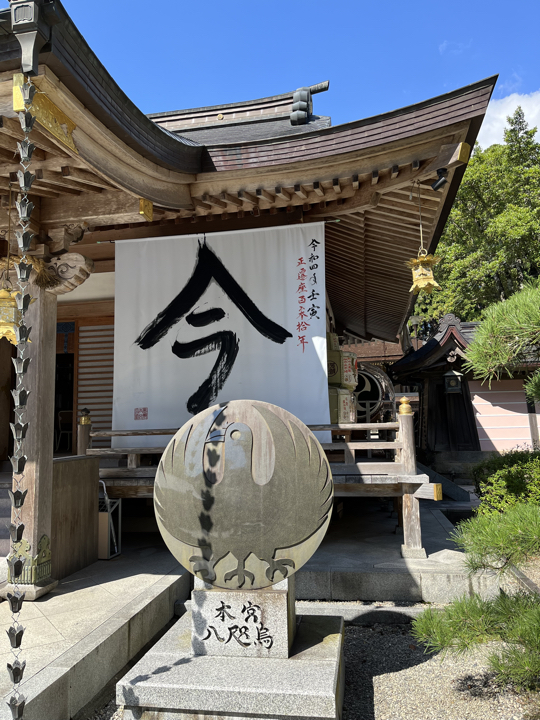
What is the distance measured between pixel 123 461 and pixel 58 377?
172 inches

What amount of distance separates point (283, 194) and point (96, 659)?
5.05 meters

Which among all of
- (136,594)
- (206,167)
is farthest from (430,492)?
(206,167)

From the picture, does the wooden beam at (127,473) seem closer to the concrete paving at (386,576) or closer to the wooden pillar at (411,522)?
the concrete paving at (386,576)

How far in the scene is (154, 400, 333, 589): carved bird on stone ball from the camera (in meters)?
3.37

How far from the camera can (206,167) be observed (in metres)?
5.89

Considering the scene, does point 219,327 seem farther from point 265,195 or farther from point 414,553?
point 414,553

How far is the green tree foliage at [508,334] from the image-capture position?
9.60ft

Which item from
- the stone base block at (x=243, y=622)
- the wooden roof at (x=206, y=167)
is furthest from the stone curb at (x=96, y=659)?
the wooden roof at (x=206, y=167)

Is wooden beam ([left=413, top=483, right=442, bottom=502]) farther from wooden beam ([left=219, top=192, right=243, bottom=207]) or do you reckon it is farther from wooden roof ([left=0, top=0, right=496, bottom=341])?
wooden beam ([left=219, top=192, right=243, bottom=207])

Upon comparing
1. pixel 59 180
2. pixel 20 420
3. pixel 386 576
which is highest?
pixel 59 180

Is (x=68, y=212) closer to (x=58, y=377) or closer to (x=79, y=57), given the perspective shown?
(x=79, y=57)

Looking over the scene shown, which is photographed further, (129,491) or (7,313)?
(129,491)

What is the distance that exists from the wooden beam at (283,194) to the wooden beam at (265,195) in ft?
0.33

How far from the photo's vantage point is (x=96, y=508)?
623 centimetres
